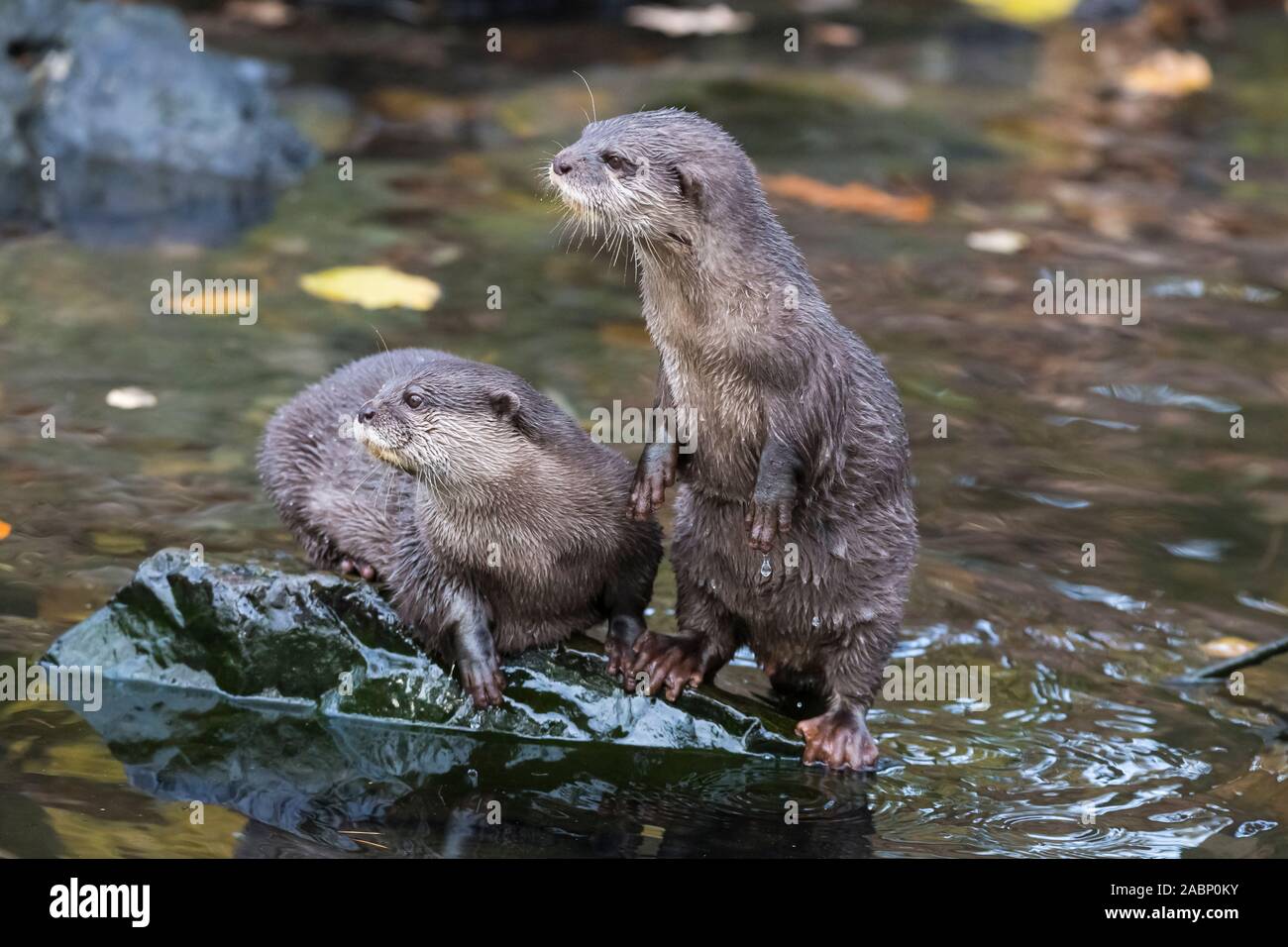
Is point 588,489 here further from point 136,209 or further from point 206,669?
point 136,209

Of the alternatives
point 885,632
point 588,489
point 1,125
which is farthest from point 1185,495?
point 1,125

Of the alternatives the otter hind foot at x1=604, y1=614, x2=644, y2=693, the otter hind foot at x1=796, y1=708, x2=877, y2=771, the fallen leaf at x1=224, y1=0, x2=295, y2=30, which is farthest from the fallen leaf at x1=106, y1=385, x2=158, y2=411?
the fallen leaf at x1=224, y1=0, x2=295, y2=30

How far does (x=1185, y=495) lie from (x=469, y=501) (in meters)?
2.58

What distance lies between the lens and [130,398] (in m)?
5.85

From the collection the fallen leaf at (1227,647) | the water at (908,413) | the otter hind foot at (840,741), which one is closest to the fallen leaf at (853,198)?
the water at (908,413)

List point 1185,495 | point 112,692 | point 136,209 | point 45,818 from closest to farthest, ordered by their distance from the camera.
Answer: point 45,818 → point 112,692 → point 1185,495 → point 136,209

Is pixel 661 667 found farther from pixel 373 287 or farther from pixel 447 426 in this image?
pixel 373 287

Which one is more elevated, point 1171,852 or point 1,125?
point 1,125

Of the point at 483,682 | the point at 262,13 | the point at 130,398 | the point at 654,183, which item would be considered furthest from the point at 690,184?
the point at 262,13

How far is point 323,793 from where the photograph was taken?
382 cm

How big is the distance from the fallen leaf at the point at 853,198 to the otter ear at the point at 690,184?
4555 mm

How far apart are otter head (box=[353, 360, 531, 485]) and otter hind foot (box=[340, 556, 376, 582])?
0.68 m

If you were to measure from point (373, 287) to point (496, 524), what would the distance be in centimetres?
316

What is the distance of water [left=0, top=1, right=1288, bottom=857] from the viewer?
12.5ft
